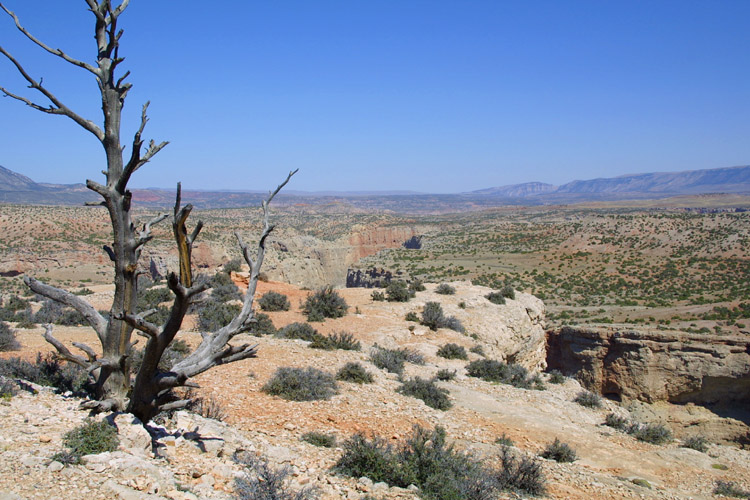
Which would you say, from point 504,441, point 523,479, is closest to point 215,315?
point 504,441

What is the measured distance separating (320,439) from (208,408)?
178 cm

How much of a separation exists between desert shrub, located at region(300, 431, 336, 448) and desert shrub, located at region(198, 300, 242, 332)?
7318 millimetres

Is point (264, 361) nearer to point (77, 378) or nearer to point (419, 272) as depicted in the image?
point (77, 378)

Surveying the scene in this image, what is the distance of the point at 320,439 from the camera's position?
646 cm

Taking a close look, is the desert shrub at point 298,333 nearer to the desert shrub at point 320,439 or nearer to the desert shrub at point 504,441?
the desert shrub at point 320,439

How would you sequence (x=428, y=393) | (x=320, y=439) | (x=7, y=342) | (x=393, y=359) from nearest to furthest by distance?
1. (x=320, y=439)
2. (x=7, y=342)
3. (x=428, y=393)
4. (x=393, y=359)

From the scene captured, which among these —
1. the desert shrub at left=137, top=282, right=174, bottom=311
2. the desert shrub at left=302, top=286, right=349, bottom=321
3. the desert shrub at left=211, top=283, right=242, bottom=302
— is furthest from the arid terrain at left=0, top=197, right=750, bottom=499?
the desert shrub at left=211, top=283, right=242, bottom=302

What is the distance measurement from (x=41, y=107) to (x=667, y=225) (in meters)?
66.8

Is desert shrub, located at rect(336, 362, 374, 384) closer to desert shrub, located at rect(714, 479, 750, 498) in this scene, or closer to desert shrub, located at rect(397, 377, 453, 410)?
desert shrub, located at rect(397, 377, 453, 410)

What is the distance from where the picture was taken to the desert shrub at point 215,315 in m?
13.4

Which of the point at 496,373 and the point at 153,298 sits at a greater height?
the point at 153,298

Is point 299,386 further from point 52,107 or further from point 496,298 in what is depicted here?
point 496,298

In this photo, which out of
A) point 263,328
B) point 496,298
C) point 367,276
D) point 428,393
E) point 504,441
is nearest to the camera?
point 504,441

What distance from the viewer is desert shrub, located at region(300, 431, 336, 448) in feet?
21.1
